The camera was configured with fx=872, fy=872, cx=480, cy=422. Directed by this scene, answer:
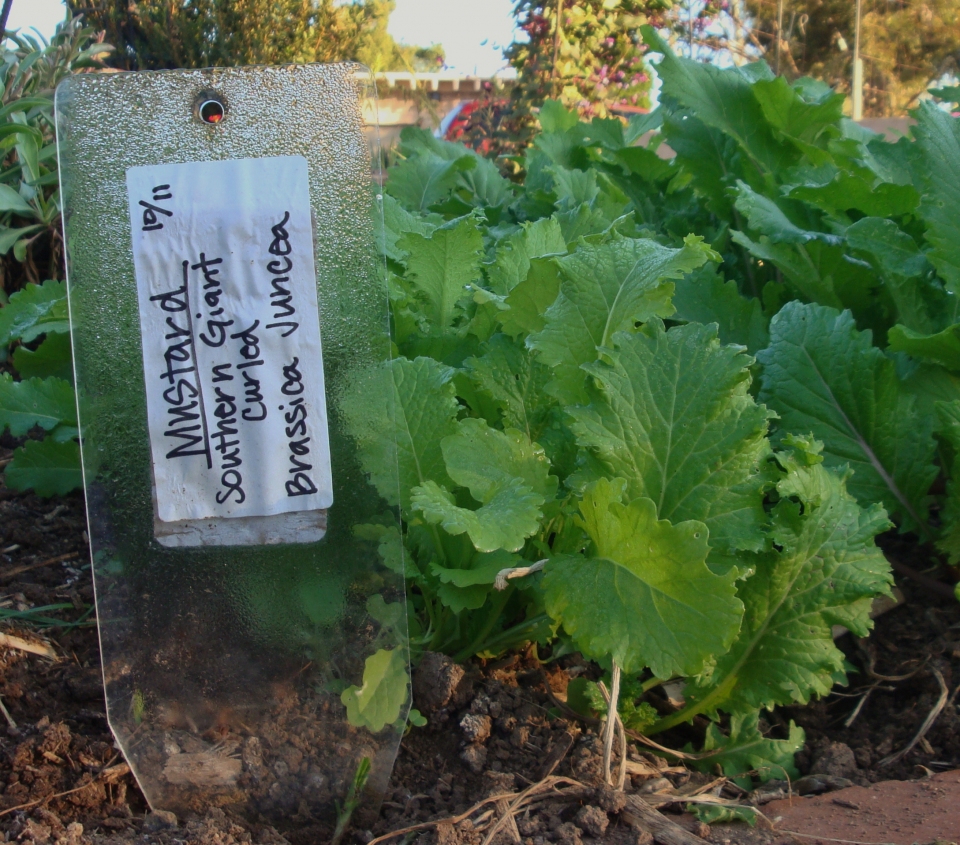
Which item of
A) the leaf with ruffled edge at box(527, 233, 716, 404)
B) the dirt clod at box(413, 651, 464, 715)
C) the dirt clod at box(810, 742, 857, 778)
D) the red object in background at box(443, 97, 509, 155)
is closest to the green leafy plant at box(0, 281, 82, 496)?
the dirt clod at box(413, 651, 464, 715)

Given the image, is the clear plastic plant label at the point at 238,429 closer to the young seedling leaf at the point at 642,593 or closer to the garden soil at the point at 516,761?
the garden soil at the point at 516,761

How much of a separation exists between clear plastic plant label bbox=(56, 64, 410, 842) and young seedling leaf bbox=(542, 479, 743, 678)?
0.24m

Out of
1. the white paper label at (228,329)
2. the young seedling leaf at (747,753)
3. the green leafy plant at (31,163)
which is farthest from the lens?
the green leafy plant at (31,163)

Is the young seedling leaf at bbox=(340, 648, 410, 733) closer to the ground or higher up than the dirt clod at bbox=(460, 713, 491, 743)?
higher up

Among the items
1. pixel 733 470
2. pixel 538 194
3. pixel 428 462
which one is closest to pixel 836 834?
pixel 733 470

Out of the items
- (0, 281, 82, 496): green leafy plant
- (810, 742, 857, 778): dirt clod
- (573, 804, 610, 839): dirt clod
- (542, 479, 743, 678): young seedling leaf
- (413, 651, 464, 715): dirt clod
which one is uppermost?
(0, 281, 82, 496): green leafy plant

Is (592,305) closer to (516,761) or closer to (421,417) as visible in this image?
(421,417)

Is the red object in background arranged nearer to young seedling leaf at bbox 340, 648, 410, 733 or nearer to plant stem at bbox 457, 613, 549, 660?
plant stem at bbox 457, 613, 549, 660

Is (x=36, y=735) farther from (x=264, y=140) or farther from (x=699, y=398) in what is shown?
(x=699, y=398)

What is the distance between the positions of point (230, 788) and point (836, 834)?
2.50 feet

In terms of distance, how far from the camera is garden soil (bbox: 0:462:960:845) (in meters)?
1.07

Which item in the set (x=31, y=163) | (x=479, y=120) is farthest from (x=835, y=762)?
(x=479, y=120)

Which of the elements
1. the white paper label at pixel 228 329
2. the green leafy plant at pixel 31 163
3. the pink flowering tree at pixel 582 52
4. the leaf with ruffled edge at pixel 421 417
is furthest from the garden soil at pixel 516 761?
the pink flowering tree at pixel 582 52

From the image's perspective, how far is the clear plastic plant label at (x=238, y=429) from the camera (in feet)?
3.36
